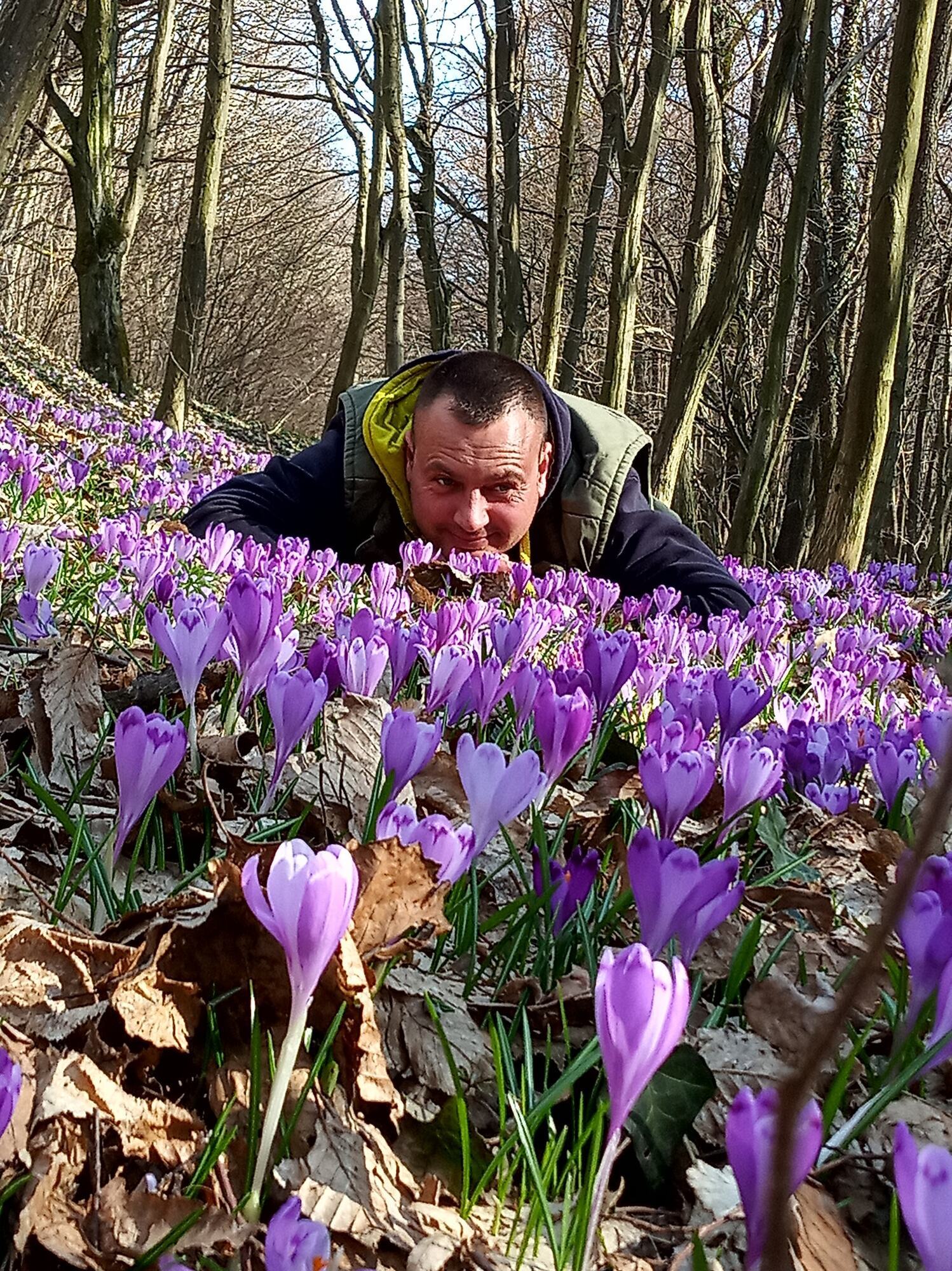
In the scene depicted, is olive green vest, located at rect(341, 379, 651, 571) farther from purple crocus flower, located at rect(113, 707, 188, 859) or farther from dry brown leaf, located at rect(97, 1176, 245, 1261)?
dry brown leaf, located at rect(97, 1176, 245, 1261)

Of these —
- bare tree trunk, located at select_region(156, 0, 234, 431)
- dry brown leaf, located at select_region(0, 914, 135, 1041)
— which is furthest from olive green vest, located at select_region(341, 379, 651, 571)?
bare tree trunk, located at select_region(156, 0, 234, 431)

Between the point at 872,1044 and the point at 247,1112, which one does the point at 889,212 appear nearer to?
the point at 872,1044

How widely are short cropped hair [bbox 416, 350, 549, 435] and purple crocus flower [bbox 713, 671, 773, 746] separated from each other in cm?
314

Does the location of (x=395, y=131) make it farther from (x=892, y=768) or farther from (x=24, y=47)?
(x=892, y=768)

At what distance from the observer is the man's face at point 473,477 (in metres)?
5.01

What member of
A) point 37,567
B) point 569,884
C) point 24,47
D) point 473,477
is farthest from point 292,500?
point 569,884

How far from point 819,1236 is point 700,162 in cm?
988

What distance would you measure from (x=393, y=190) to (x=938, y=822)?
14112 millimetres

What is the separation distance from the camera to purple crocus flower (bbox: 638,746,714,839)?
4.91 ft

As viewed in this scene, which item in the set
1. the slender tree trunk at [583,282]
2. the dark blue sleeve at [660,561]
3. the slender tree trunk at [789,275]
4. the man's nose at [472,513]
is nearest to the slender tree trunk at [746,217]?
the slender tree trunk at [789,275]

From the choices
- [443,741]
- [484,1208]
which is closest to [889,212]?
[443,741]

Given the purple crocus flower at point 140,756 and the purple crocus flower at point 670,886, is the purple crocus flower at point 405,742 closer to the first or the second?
the purple crocus flower at point 140,756

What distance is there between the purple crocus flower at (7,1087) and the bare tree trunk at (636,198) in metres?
9.17

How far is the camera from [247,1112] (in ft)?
3.33
